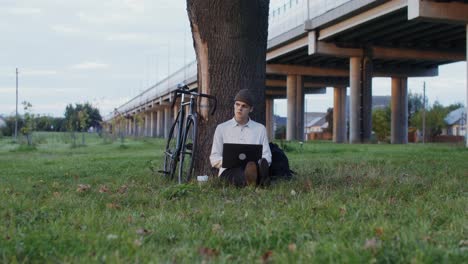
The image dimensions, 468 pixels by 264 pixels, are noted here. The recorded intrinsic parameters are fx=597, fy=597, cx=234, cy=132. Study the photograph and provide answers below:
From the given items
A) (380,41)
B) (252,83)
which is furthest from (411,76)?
(252,83)

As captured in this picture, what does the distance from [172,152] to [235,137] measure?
1.35 m

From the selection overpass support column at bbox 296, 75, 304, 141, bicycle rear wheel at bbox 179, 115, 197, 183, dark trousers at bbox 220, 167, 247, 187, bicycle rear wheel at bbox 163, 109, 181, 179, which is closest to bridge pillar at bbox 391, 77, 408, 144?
overpass support column at bbox 296, 75, 304, 141

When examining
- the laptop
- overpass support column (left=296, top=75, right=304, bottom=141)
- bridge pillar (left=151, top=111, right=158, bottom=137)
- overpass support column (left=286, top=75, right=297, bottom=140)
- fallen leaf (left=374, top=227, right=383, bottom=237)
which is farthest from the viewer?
bridge pillar (left=151, top=111, right=158, bottom=137)

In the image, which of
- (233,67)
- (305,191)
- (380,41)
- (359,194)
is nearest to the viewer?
(359,194)

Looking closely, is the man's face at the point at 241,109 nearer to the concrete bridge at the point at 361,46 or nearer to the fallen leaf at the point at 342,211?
the fallen leaf at the point at 342,211

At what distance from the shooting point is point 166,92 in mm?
73125

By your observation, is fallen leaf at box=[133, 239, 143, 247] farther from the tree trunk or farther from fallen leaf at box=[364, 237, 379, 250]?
the tree trunk

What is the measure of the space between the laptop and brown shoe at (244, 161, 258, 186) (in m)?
0.35

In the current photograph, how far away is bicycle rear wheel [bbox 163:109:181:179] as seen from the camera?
305 inches

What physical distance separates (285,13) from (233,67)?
3332 cm

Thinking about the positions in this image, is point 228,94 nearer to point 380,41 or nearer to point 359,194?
point 359,194

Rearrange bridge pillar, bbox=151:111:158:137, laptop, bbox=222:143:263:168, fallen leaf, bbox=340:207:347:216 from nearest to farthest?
1. fallen leaf, bbox=340:207:347:216
2. laptop, bbox=222:143:263:168
3. bridge pillar, bbox=151:111:158:137

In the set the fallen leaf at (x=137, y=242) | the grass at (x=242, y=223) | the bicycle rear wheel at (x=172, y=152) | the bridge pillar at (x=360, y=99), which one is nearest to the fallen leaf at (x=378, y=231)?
the grass at (x=242, y=223)

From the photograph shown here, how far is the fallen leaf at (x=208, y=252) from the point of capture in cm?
328
